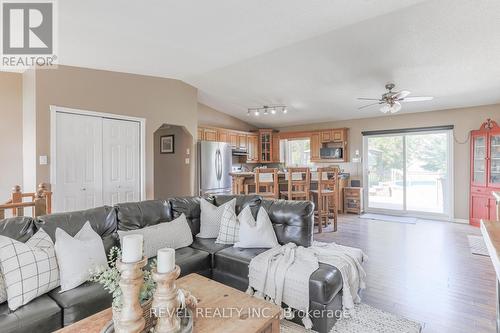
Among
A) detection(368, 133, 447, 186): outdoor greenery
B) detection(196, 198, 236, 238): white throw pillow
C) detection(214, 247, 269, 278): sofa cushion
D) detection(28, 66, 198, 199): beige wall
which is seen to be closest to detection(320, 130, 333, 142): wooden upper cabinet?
detection(368, 133, 447, 186): outdoor greenery

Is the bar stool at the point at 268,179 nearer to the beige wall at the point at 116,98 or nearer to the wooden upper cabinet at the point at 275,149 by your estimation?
the beige wall at the point at 116,98

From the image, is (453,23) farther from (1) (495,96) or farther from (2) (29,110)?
(2) (29,110)

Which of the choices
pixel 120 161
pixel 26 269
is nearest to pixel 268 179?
pixel 120 161

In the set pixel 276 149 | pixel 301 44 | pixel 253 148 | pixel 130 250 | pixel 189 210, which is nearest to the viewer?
pixel 130 250

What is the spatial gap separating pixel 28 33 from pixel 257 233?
3487 mm

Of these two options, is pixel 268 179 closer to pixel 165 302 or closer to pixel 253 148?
pixel 253 148

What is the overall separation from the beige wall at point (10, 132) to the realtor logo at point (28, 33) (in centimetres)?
40

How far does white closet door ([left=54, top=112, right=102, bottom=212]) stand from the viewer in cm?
402

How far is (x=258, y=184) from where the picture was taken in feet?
16.1

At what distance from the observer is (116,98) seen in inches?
181

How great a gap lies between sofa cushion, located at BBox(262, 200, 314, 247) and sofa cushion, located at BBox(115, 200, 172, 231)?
1163mm

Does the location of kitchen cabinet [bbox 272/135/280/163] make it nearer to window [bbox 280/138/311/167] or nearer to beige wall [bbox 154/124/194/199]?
window [bbox 280/138/311/167]

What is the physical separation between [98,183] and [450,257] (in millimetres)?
5377

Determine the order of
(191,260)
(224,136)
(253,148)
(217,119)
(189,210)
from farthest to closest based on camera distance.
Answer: (253,148), (217,119), (224,136), (189,210), (191,260)
